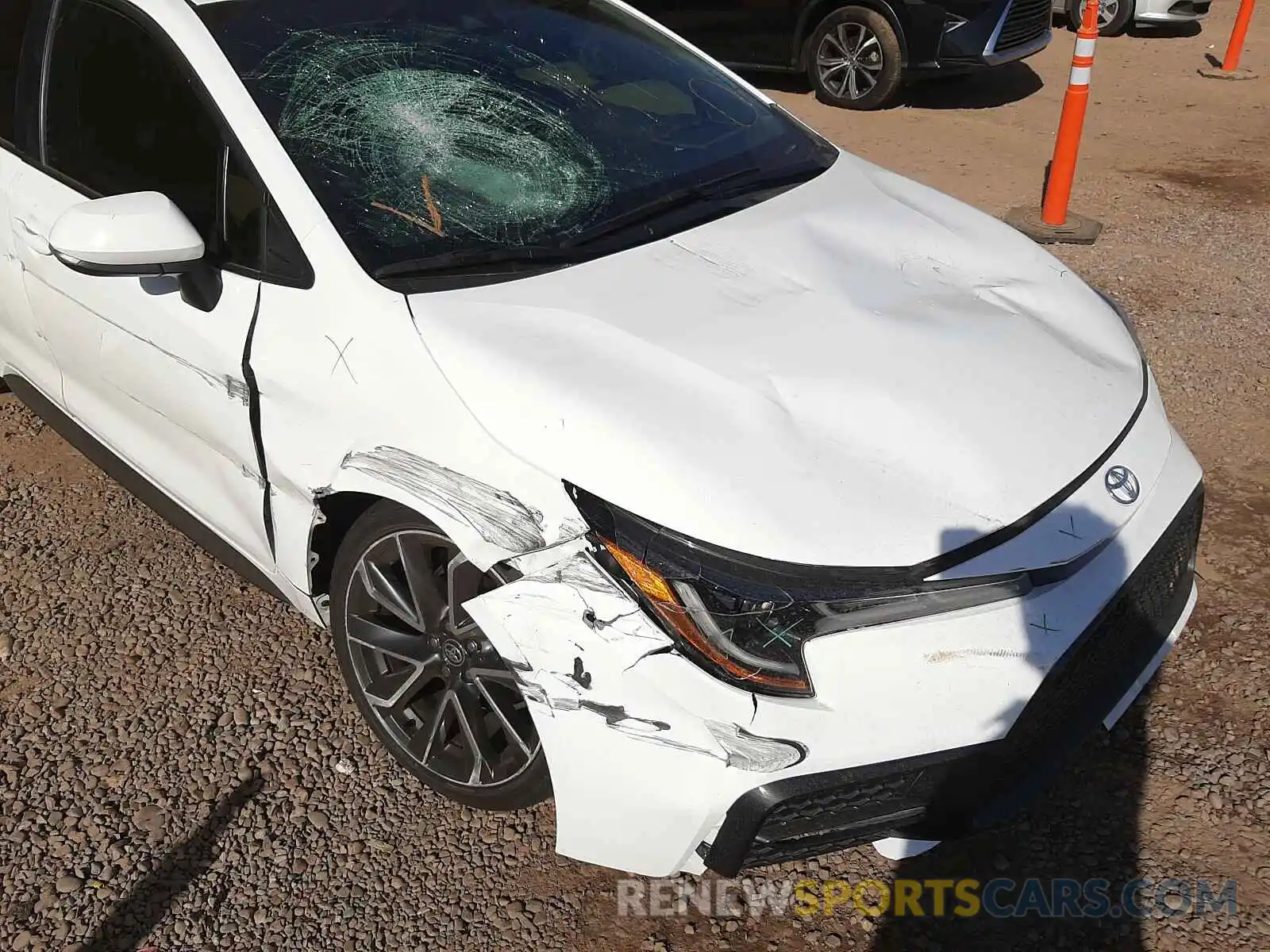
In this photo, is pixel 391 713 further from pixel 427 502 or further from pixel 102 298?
pixel 102 298

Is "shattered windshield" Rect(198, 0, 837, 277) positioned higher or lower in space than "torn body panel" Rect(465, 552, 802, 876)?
higher

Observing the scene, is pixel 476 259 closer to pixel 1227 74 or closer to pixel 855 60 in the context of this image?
pixel 855 60

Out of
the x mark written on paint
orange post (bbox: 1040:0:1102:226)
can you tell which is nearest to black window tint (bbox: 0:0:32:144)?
the x mark written on paint

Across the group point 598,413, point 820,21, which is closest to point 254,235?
point 598,413

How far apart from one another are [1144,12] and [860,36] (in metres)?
4.14

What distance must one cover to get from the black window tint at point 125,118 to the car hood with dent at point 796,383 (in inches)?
30.6

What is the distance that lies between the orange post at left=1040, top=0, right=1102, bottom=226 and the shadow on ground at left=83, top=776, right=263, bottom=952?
15.9 feet

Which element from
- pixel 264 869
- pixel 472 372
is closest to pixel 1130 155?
pixel 472 372

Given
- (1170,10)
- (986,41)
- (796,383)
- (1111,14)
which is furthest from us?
(1111,14)

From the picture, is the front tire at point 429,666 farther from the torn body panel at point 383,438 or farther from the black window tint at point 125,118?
the black window tint at point 125,118

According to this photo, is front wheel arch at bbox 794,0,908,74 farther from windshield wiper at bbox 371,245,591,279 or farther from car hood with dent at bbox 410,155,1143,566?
windshield wiper at bbox 371,245,591,279

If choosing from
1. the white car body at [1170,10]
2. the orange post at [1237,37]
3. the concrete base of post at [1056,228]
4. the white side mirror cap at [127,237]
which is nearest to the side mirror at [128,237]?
the white side mirror cap at [127,237]

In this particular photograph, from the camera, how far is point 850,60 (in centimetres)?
802

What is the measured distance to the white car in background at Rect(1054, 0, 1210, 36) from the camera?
10.2 metres
